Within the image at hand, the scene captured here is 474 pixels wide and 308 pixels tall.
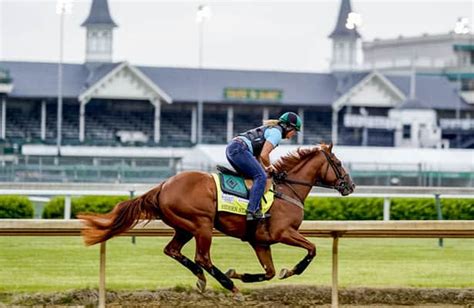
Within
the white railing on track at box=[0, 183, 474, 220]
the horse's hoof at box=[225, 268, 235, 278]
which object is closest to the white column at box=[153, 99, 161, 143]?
the white railing on track at box=[0, 183, 474, 220]

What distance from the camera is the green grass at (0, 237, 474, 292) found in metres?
12.7

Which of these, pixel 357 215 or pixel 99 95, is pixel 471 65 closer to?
pixel 99 95

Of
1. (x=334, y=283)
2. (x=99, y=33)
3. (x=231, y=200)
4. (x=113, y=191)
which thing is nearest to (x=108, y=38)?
(x=99, y=33)

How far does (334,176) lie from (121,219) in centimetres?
182

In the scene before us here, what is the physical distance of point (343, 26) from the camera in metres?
78.5

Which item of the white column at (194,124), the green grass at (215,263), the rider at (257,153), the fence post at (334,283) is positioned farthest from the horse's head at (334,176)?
the white column at (194,124)

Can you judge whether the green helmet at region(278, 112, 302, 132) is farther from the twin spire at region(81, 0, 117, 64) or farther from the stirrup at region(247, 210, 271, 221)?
the twin spire at region(81, 0, 117, 64)

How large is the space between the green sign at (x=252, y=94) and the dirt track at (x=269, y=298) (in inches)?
2105

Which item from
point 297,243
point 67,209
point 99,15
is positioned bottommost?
point 67,209

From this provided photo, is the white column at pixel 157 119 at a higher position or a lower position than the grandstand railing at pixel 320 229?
higher

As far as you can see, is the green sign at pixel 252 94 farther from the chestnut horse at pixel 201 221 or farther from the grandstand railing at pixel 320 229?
the chestnut horse at pixel 201 221

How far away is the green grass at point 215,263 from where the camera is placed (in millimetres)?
12727

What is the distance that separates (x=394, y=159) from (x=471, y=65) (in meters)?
42.9

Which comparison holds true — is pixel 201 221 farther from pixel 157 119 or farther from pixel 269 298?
pixel 157 119
